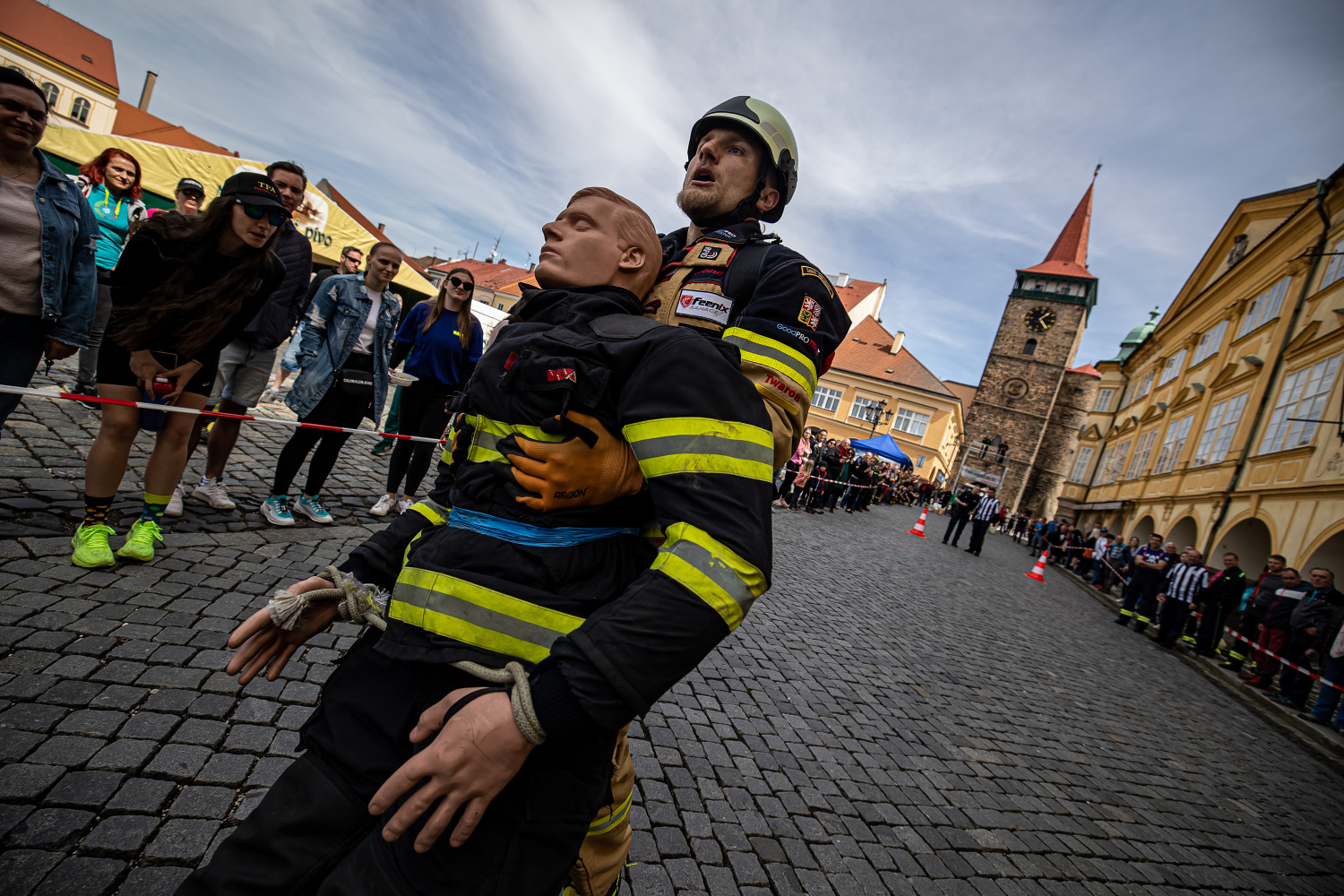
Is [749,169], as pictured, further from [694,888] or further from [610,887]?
[694,888]

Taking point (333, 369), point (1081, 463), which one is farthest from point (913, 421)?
point (333, 369)

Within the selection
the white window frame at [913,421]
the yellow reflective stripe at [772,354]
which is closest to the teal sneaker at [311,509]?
the yellow reflective stripe at [772,354]

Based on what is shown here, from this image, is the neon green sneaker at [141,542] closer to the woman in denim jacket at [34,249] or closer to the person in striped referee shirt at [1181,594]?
the woman in denim jacket at [34,249]

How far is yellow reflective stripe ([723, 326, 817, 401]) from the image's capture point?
1.50 m

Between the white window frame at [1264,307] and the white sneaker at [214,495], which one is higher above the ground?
the white window frame at [1264,307]

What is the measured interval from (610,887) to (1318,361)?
19089 mm

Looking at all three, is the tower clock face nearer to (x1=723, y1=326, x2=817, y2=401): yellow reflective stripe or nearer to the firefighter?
(x1=723, y1=326, x2=817, y2=401): yellow reflective stripe

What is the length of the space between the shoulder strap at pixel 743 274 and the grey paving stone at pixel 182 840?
229 cm

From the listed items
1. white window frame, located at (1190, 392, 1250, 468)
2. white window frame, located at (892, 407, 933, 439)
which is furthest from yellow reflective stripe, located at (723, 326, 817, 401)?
white window frame, located at (892, 407, 933, 439)

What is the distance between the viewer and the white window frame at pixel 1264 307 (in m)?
16.8

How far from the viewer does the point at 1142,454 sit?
83.1 ft

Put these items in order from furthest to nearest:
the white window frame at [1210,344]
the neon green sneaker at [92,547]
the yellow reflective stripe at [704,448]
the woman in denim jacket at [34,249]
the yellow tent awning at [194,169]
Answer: the white window frame at [1210,344]
the yellow tent awning at [194,169]
the neon green sneaker at [92,547]
the woman in denim jacket at [34,249]
the yellow reflective stripe at [704,448]

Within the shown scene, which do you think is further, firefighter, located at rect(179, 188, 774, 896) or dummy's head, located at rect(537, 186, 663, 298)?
dummy's head, located at rect(537, 186, 663, 298)

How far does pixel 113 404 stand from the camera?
3273 mm
